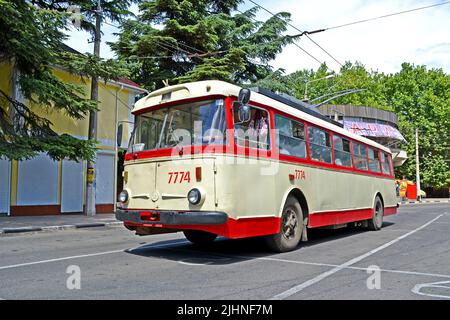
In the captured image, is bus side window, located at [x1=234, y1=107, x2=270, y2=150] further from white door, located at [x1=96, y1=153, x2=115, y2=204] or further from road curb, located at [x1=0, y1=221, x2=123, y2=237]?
white door, located at [x1=96, y1=153, x2=115, y2=204]

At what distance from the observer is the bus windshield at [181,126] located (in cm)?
698

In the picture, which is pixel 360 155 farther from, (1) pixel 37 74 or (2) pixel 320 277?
(1) pixel 37 74

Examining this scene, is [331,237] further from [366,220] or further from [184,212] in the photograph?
[184,212]

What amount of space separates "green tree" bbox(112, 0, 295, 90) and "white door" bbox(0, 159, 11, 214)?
350 inches


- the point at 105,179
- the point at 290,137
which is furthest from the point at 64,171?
the point at 290,137

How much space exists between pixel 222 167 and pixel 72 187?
611 inches

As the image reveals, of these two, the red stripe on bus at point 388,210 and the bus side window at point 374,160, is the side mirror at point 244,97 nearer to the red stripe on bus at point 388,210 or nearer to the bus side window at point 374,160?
the bus side window at point 374,160

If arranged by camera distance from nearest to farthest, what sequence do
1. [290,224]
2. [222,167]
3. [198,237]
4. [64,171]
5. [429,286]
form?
[429,286]
[222,167]
[290,224]
[198,237]
[64,171]

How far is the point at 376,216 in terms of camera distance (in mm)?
13570

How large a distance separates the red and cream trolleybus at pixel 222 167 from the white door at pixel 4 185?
1174cm

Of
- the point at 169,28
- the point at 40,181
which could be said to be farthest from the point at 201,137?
the point at 169,28

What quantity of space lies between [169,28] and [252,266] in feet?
62.3

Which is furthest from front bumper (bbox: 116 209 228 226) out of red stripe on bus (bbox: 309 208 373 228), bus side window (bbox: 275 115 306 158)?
red stripe on bus (bbox: 309 208 373 228)
